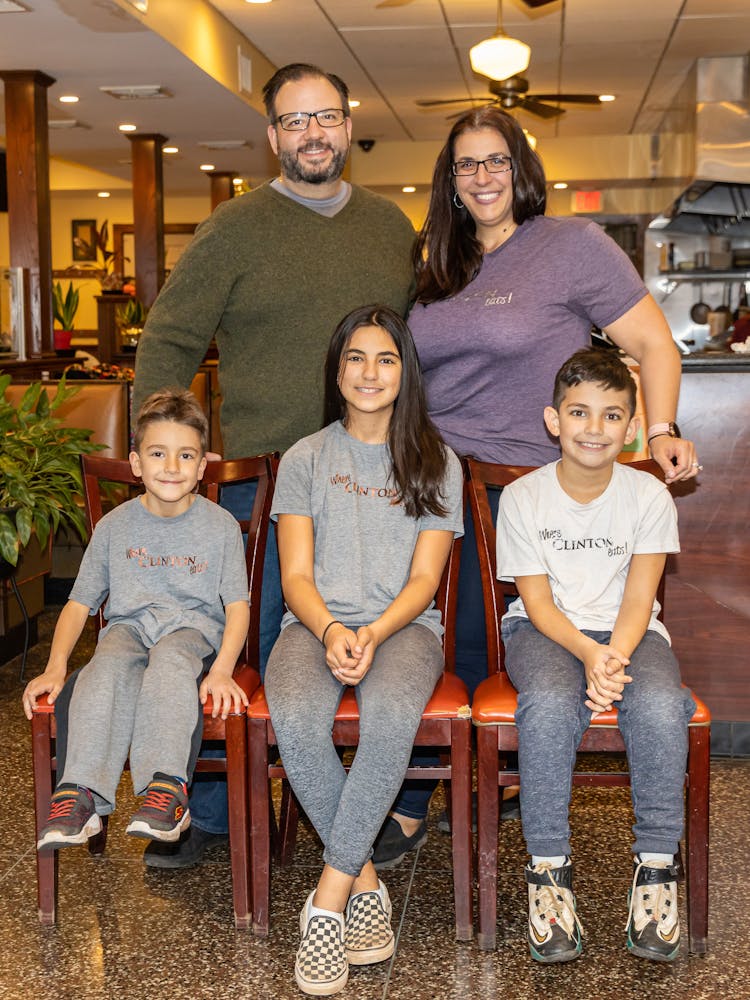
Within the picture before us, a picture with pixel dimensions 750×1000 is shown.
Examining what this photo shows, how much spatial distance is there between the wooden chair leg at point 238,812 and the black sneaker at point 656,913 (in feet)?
2.32

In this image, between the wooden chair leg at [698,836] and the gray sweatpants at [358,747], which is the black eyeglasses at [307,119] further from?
Answer: the wooden chair leg at [698,836]

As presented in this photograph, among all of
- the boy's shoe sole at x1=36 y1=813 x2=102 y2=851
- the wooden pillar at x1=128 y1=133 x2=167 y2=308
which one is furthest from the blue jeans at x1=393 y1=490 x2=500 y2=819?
the wooden pillar at x1=128 y1=133 x2=167 y2=308

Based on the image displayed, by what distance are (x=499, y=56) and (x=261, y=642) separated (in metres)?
4.31

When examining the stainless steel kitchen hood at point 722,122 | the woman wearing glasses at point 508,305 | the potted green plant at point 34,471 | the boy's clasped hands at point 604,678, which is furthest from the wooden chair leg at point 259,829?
the stainless steel kitchen hood at point 722,122

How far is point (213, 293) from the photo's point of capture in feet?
7.75

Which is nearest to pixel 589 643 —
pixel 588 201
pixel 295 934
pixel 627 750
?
pixel 627 750

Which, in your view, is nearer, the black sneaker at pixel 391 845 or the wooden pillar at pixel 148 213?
the black sneaker at pixel 391 845

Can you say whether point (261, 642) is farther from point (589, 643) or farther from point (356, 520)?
point (589, 643)

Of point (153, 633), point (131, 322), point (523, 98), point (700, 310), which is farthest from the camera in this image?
point (700, 310)

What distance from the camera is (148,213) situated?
31.1ft

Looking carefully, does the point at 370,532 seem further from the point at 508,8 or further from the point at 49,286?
the point at 49,286

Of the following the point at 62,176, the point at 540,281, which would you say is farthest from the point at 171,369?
the point at 62,176

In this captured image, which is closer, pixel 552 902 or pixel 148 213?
pixel 552 902

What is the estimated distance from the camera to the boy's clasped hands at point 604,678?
1905 millimetres
